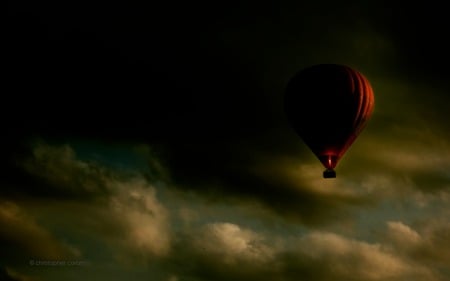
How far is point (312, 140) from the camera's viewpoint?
64.4 m

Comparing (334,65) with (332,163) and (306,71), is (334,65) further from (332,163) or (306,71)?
(332,163)

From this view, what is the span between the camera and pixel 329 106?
63.7 meters

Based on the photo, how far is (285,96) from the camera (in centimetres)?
6512

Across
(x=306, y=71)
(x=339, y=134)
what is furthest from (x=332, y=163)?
(x=306, y=71)

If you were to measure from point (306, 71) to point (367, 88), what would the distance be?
13.9ft

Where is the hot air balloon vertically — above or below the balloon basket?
above

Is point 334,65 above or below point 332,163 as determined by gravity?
above

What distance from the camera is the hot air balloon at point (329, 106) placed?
63531 mm

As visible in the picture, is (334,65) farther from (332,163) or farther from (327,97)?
(332,163)

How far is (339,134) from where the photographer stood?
210 feet

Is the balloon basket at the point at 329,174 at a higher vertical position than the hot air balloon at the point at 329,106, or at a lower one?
lower

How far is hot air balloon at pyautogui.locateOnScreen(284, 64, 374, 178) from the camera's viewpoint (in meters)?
63.5

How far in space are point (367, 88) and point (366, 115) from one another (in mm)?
1806

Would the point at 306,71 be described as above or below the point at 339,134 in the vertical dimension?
above
